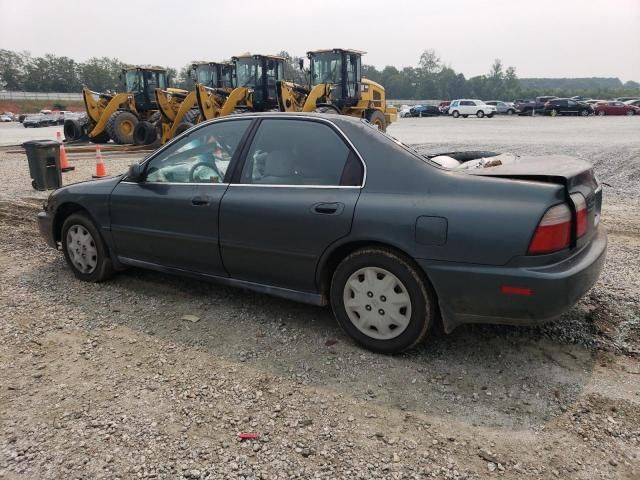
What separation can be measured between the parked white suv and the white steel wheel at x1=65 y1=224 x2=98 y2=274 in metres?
45.5

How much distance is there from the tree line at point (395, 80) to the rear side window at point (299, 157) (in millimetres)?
85770

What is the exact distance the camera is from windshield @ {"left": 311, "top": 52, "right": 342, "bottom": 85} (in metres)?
17.8

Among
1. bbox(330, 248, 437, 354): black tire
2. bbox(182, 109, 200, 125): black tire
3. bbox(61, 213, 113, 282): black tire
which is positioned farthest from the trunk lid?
bbox(182, 109, 200, 125): black tire

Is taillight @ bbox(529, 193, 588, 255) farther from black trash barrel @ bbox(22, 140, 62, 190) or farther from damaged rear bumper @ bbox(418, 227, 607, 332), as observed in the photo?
black trash barrel @ bbox(22, 140, 62, 190)

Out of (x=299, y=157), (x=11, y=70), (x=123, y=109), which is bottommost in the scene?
(x=299, y=157)

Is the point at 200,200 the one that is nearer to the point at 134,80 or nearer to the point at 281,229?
the point at 281,229

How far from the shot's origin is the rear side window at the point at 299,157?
11.2ft

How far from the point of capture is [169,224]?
4.11m

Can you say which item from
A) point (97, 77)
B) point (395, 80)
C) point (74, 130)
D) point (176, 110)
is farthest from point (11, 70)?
point (176, 110)

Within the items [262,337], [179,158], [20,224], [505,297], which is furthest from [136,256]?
[20,224]

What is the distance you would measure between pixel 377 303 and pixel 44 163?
27.3 feet

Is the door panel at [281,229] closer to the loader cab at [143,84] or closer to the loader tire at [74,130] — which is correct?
the loader cab at [143,84]

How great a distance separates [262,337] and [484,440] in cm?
169

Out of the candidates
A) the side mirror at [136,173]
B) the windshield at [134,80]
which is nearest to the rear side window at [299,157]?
the side mirror at [136,173]
